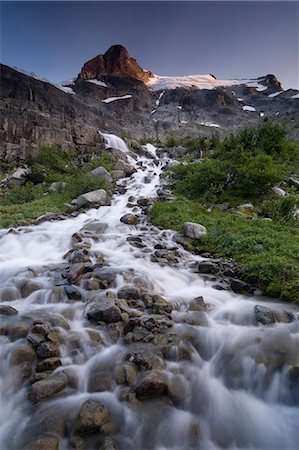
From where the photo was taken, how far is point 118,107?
190 feet

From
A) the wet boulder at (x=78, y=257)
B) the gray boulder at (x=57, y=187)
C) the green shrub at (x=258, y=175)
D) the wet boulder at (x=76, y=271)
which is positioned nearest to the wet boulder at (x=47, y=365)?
the wet boulder at (x=76, y=271)

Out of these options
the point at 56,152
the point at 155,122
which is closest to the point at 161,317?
the point at 56,152

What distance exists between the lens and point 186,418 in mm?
3510

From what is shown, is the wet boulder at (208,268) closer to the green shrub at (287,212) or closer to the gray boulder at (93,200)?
the green shrub at (287,212)

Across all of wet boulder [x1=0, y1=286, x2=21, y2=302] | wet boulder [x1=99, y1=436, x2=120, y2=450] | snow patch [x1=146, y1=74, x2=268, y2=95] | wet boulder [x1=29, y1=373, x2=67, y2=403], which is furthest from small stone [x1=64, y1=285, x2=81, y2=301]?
snow patch [x1=146, y1=74, x2=268, y2=95]

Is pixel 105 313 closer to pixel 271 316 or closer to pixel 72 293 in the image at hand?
pixel 72 293

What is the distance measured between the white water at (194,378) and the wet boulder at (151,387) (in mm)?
96

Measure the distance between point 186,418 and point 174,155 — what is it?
2929 centimetres

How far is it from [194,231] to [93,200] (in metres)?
6.85

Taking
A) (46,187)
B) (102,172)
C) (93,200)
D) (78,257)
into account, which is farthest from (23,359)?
(102,172)

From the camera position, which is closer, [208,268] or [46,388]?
[46,388]

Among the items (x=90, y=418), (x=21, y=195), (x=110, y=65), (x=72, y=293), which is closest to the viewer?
(x=90, y=418)

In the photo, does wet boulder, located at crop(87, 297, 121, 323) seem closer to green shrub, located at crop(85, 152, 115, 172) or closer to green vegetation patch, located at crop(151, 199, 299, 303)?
green vegetation patch, located at crop(151, 199, 299, 303)

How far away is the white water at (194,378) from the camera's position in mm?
3307
